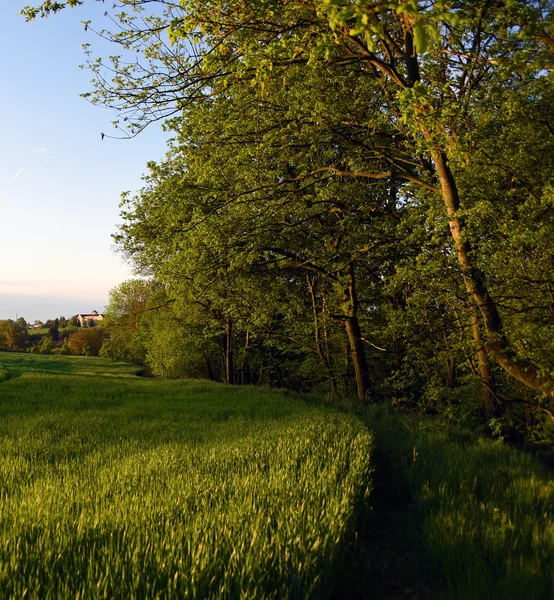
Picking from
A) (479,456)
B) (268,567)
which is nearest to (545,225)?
(479,456)

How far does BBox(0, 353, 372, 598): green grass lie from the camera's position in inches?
129

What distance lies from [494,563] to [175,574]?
3.12 metres

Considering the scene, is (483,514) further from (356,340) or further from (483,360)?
(356,340)

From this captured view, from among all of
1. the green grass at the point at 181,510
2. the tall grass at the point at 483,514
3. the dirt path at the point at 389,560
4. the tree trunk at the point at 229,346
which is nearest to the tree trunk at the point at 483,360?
the tall grass at the point at 483,514

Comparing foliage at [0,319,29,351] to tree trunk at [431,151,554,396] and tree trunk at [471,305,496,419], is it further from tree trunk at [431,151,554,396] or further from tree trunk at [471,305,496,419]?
tree trunk at [431,151,554,396]

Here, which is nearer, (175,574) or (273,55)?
(175,574)

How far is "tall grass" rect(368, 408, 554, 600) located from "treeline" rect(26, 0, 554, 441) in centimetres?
201

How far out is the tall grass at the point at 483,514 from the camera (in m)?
4.20

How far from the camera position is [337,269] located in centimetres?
1834

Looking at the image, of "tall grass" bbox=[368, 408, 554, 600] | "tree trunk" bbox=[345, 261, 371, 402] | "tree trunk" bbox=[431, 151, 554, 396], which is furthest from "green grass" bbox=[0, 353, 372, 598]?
"tree trunk" bbox=[345, 261, 371, 402]

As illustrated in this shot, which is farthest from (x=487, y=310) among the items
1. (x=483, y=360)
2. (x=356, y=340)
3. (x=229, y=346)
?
(x=229, y=346)

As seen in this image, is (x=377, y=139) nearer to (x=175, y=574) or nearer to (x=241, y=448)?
(x=241, y=448)

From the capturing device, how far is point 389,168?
16641 millimetres

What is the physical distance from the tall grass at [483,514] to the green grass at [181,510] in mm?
932
